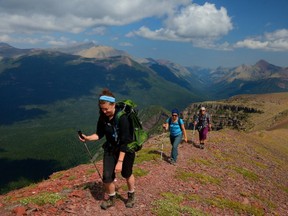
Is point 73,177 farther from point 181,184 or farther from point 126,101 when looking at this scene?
point 126,101

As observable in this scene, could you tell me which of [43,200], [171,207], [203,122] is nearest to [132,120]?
[171,207]

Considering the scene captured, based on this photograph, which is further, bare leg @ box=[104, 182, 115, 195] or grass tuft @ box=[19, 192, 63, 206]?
grass tuft @ box=[19, 192, 63, 206]

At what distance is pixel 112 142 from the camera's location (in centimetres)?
1231

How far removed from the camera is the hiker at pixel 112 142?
11656mm

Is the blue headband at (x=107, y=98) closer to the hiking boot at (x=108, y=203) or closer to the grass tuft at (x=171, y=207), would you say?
the hiking boot at (x=108, y=203)

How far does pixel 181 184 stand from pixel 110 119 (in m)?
8.78

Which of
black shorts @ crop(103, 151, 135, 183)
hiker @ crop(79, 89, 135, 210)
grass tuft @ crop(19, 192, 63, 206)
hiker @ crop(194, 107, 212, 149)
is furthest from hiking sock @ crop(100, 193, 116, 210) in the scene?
hiker @ crop(194, 107, 212, 149)

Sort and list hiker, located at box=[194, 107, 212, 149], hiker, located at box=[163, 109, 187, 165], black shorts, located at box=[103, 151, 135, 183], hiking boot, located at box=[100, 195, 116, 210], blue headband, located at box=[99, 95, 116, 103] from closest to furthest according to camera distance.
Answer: blue headband, located at box=[99, 95, 116, 103] → black shorts, located at box=[103, 151, 135, 183] → hiking boot, located at box=[100, 195, 116, 210] → hiker, located at box=[163, 109, 187, 165] → hiker, located at box=[194, 107, 212, 149]

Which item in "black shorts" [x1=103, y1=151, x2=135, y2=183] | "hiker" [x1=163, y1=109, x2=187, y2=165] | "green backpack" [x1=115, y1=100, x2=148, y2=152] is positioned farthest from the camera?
"hiker" [x1=163, y1=109, x2=187, y2=165]

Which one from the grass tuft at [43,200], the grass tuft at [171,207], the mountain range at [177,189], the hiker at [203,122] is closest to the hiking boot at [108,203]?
the mountain range at [177,189]

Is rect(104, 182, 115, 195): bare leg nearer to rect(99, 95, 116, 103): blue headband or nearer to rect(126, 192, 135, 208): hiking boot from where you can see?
rect(126, 192, 135, 208): hiking boot

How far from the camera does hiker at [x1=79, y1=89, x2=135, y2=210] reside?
11656 mm

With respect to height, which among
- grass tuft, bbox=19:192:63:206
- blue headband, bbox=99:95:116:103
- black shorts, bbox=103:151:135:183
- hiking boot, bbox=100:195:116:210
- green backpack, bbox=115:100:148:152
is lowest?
grass tuft, bbox=19:192:63:206

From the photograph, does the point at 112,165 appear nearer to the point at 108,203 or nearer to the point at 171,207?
the point at 108,203
